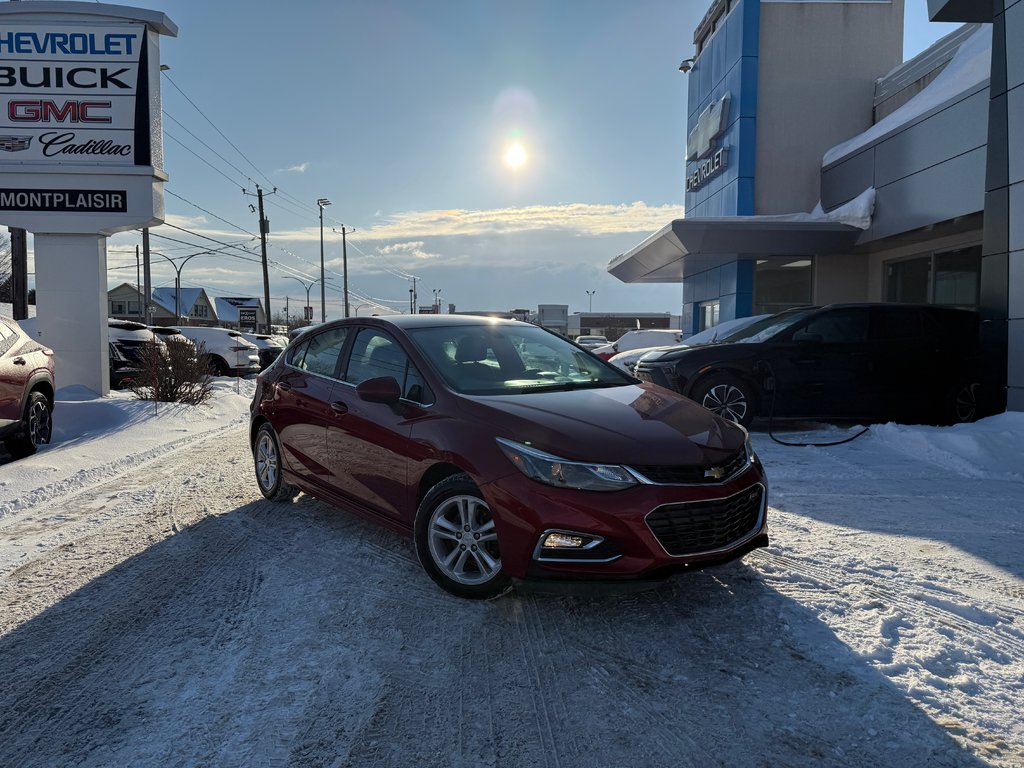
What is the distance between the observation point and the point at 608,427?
3492 mm

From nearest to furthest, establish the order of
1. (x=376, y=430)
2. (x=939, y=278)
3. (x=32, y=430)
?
(x=376, y=430)
(x=32, y=430)
(x=939, y=278)

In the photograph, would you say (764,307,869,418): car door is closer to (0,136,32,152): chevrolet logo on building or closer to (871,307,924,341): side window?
(871,307,924,341): side window

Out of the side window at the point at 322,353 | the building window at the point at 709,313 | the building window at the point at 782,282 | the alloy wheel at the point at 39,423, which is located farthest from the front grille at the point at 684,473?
the building window at the point at 709,313

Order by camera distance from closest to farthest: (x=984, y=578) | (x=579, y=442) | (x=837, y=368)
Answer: (x=579, y=442)
(x=984, y=578)
(x=837, y=368)

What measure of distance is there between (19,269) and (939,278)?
72.4 ft

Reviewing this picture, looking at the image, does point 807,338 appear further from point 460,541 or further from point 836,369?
point 460,541

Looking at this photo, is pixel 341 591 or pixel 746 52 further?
pixel 746 52

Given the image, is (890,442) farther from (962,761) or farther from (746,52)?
(746,52)

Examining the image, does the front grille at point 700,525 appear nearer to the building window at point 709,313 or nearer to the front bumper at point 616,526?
the front bumper at point 616,526

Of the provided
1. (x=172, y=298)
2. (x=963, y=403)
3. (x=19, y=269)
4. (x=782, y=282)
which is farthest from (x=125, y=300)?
(x=963, y=403)

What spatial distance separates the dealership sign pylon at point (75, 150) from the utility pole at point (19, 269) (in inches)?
213

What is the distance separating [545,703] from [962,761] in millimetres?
1455

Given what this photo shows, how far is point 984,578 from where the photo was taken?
3.99 m

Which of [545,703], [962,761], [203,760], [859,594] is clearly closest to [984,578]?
[859,594]
